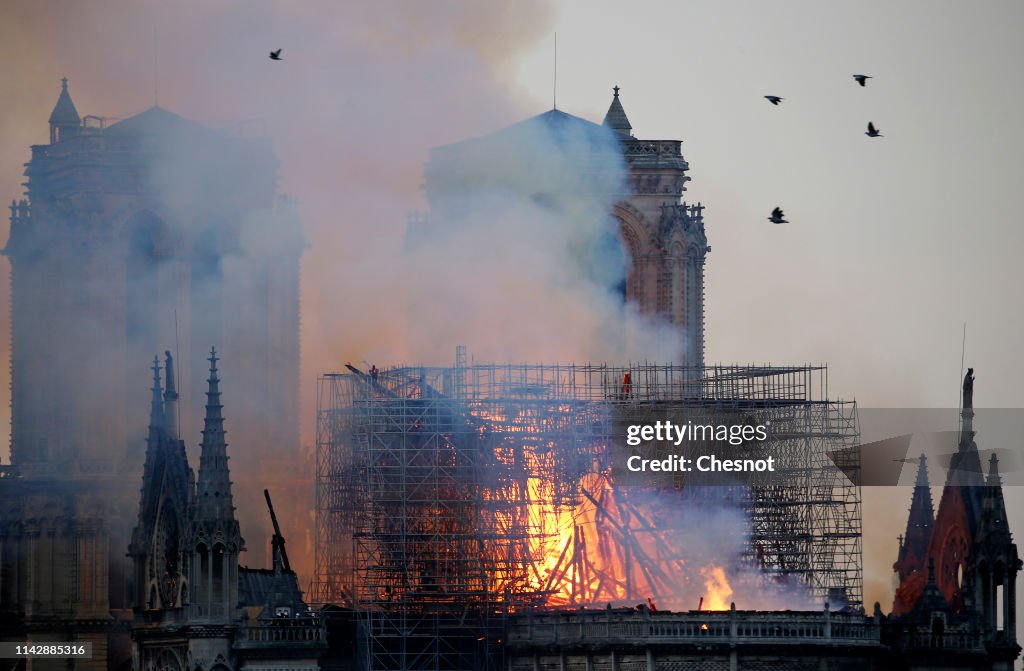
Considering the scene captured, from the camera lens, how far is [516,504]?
447 ft

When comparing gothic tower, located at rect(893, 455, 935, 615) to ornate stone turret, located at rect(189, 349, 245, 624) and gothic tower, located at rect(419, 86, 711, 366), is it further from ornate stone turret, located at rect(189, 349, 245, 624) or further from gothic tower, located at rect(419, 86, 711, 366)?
ornate stone turret, located at rect(189, 349, 245, 624)

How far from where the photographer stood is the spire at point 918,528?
145 m

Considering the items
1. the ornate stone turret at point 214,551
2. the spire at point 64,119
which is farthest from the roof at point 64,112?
the ornate stone turret at point 214,551

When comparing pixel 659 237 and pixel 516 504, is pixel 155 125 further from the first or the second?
pixel 516 504

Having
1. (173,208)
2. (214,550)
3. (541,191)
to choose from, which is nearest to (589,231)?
(541,191)

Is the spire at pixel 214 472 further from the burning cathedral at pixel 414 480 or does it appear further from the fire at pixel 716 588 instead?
the fire at pixel 716 588

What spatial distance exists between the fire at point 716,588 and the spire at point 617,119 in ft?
86.2

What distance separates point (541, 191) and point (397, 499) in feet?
73.1

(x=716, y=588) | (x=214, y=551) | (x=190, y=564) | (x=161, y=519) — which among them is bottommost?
(x=716, y=588)

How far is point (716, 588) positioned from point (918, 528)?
11.6 m

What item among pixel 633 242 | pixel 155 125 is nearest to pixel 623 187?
pixel 633 242

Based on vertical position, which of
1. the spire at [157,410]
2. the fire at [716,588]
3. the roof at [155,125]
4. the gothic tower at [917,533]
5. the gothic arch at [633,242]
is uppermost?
the roof at [155,125]

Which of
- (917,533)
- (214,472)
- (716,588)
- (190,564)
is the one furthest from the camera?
(917,533)

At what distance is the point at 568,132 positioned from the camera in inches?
6053
